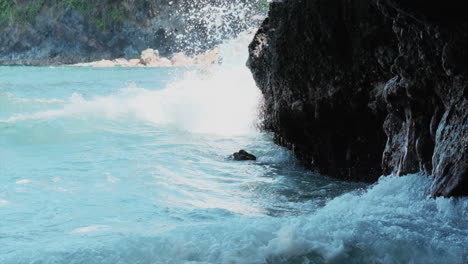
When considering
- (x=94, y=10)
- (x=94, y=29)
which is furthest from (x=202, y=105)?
(x=94, y=10)

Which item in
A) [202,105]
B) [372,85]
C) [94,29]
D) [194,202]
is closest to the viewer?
[194,202]

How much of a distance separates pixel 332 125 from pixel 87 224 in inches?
122

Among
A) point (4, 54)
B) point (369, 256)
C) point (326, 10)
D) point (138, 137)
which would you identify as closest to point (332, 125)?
point (326, 10)

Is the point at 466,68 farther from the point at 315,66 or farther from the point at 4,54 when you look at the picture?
the point at 4,54

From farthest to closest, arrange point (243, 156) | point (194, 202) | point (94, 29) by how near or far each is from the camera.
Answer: point (94, 29)
point (243, 156)
point (194, 202)

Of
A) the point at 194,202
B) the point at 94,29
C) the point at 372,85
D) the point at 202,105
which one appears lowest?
the point at 194,202

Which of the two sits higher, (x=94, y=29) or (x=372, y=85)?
(x=94, y=29)

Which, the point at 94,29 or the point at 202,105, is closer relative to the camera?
the point at 202,105

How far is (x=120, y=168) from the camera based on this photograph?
7.59m

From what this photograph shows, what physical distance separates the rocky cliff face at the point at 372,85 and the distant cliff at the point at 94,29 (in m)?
40.2

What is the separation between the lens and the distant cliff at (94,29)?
1937 inches

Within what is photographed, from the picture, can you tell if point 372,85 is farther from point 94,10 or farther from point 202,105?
point 94,10

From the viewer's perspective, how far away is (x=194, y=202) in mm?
5660

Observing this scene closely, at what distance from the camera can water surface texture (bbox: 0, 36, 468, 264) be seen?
337 cm
